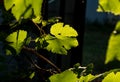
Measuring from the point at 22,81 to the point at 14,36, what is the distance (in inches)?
13.9

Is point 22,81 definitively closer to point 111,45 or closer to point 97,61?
point 111,45

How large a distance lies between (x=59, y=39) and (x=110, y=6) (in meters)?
0.41

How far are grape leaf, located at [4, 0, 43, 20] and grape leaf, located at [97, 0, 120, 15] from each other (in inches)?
4.3

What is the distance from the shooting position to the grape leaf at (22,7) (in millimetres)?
630

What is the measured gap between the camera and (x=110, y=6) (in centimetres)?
56

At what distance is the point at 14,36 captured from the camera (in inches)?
36.4

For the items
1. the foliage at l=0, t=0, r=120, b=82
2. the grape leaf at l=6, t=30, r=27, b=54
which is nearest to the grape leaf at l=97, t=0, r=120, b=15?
the foliage at l=0, t=0, r=120, b=82

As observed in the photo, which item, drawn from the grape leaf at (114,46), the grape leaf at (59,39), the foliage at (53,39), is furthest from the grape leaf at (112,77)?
the grape leaf at (59,39)

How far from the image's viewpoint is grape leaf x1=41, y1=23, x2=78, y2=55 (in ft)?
3.16

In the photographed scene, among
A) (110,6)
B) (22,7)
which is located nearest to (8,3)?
(22,7)

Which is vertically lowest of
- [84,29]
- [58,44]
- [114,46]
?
[84,29]

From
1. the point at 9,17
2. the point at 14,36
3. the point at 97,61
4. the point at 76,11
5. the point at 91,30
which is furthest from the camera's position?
the point at 91,30

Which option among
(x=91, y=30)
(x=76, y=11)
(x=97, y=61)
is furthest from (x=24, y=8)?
(x=91, y=30)

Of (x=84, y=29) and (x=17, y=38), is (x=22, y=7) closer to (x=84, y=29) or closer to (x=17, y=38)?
(x=17, y=38)
